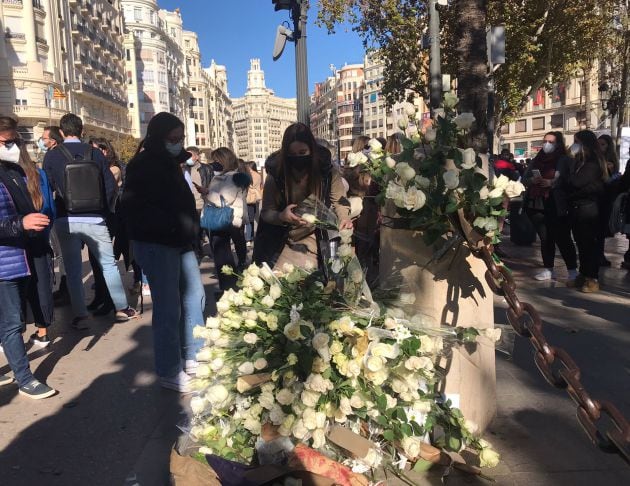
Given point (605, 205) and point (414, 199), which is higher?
point (414, 199)

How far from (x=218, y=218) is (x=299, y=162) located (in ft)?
9.50

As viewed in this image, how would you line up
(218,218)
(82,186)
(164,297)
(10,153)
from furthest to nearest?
(218,218), (82,186), (10,153), (164,297)

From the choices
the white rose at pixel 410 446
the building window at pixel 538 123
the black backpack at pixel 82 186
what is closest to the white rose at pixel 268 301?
the white rose at pixel 410 446

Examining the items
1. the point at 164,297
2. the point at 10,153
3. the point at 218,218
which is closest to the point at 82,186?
the point at 10,153

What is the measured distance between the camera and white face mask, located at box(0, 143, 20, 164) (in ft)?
12.8

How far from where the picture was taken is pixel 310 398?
214 centimetres

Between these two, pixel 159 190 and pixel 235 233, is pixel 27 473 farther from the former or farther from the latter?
pixel 235 233

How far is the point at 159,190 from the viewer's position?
12.2 ft

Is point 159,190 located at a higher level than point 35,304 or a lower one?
higher

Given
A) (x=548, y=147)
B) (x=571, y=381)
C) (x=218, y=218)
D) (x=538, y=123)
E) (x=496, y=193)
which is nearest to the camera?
(x=571, y=381)

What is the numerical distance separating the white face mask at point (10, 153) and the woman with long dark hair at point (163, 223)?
2.91ft

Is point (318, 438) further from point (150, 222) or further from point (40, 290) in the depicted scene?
point (40, 290)

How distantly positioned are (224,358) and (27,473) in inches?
53.7

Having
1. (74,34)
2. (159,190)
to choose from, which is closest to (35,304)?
(159,190)
